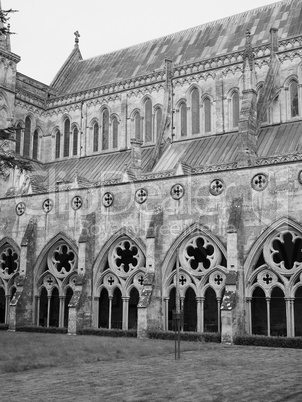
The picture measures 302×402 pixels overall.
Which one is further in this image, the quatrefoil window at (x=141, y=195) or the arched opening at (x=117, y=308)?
the arched opening at (x=117, y=308)

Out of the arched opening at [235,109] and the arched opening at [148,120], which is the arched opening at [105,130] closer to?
the arched opening at [148,120]

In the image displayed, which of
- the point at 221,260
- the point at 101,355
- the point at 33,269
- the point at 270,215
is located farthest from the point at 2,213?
the point at 101,355

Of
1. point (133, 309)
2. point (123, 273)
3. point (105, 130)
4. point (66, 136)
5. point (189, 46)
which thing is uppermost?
point (189, 46)

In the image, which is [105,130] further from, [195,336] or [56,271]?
[195,336]

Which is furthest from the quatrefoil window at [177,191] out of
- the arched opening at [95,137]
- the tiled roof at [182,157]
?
the arched opening at [95,137]

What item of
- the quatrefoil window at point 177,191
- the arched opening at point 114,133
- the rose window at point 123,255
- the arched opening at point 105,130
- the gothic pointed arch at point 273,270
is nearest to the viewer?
the gothic pointed arch at point 273,270

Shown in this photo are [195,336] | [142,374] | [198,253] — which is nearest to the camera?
[142,374]

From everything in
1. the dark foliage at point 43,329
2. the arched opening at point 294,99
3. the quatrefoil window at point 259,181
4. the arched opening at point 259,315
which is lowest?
the dark foliage at point 43,329

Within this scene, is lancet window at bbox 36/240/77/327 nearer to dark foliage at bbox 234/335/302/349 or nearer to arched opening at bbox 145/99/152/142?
dark foliage at bbox 234/335/302/349

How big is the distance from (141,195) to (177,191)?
6.64 ft

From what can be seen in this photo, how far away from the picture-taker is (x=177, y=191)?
2655 centimetres

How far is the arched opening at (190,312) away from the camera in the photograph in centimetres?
3075

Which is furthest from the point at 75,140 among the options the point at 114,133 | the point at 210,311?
the point at 210,311

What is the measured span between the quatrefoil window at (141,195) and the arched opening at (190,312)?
6214 millimetres
